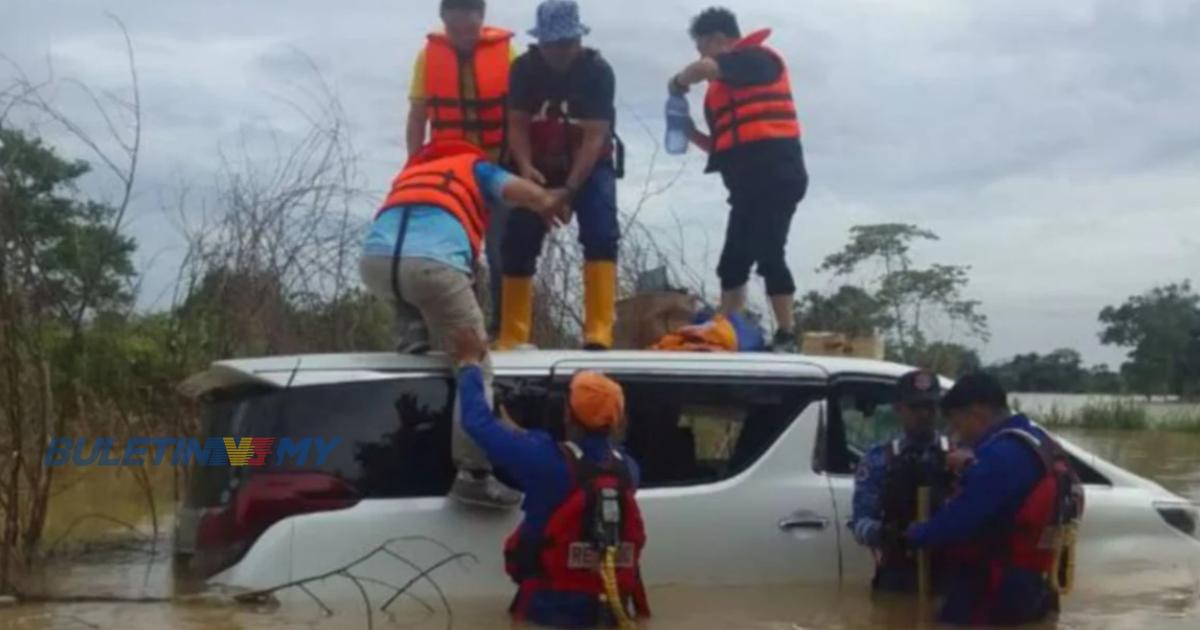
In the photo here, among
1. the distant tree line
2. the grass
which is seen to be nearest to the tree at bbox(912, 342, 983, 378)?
the distant tree line

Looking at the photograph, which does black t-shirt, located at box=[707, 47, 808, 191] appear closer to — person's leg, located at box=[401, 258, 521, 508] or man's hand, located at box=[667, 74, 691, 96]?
man's hand, located at box=[667, 74, 691, 96]

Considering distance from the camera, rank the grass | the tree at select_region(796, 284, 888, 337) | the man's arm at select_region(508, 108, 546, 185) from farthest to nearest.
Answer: the grass, the tree at select_region(796, 284, 888, 337), the man's arm at select_region(508, 108, 546, 185)

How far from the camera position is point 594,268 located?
7719mm

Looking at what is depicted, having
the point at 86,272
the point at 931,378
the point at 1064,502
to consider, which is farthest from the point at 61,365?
the point at 1064,502

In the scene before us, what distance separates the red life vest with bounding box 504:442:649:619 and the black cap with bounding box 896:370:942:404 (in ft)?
4.20

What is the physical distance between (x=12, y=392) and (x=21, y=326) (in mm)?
312

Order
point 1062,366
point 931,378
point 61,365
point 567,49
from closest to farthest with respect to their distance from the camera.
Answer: point 931,378 < point 567,49 < point 61,365 < point 1062,366

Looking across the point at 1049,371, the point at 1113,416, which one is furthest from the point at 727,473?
the point at 1113,416

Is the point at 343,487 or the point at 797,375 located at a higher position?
the point at 797,375

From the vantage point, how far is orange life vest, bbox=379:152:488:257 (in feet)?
21.6

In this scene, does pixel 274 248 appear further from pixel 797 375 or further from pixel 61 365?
pixel 797 375

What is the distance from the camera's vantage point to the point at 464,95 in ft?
26.0

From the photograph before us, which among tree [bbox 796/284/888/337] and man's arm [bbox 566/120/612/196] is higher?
man's arm [bbox 566/120/612/196]

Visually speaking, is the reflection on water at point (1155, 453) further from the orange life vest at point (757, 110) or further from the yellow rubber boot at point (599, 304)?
the yellow rubber boot at point (599, 304)
